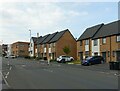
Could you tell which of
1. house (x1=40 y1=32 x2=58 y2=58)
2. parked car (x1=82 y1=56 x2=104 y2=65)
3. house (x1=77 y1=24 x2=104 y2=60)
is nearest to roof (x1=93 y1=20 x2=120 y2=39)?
house (x1=77 y1=24 x2=104 y2=60)

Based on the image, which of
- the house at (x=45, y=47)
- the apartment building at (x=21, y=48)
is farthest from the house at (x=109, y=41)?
the apartment building at (x=21, y=48)

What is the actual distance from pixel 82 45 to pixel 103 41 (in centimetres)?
1156

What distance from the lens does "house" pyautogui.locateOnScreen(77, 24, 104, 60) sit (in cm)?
6674

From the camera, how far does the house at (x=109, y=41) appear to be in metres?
55.0

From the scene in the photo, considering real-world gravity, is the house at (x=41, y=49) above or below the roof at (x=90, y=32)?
below

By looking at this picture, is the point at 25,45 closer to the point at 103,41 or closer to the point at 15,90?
the point at 103,41

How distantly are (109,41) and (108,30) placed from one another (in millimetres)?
3745

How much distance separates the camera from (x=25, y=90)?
48.5 feet

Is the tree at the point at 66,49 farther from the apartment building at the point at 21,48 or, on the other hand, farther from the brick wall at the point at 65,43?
the apartment building at the point at 21,48

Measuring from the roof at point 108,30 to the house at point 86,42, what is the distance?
1.83 m

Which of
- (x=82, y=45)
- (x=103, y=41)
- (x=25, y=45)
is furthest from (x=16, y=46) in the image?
(x=103, y=41)

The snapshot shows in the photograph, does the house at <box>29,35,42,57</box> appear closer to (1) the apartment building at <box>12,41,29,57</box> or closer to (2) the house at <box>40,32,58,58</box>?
(2) the house at <box>40,32,58,58</box>

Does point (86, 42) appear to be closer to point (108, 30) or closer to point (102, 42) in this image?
point (102, 42)

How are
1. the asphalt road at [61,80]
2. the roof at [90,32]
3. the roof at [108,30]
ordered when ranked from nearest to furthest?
the asphalt road at [61,80], the roof at [108,30], the roof at [90,32]
